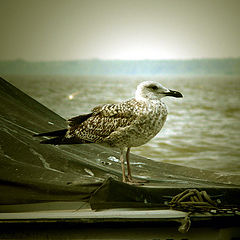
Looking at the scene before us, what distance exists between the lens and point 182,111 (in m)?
10.6

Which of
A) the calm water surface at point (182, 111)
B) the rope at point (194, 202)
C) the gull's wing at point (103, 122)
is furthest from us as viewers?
the calm water surface at point (182, 111)

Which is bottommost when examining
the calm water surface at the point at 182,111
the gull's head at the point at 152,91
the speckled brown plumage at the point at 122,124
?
the calm water surface at the point at 182,111

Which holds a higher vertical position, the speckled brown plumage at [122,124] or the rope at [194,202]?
the speckled brown plumage at [122,124]

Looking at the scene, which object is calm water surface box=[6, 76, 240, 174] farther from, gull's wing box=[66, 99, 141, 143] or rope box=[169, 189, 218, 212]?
gull's wing box=[66, 99, 141, 143]

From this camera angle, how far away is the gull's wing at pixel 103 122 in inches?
88.0

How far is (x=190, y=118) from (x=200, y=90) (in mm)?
4088

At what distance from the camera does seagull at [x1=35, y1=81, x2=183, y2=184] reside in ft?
7.19

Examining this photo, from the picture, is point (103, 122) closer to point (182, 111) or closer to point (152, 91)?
point (152, 91)

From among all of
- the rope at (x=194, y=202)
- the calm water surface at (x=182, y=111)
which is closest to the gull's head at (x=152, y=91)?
the rope at (x=194, y=202)

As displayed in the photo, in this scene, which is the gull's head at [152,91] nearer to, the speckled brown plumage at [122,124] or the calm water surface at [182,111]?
the speckled brown plumage at [122,124]

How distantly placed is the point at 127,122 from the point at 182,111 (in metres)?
8.59

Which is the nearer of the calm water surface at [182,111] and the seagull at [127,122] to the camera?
the seagull at [127,122]

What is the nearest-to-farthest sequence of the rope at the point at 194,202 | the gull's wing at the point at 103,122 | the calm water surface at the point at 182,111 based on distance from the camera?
the rope at the point at 194,202 < the gull's wing at the point at 103,122 < the calm water surface at the point at 182,111

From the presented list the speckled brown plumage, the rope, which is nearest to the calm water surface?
the rope
